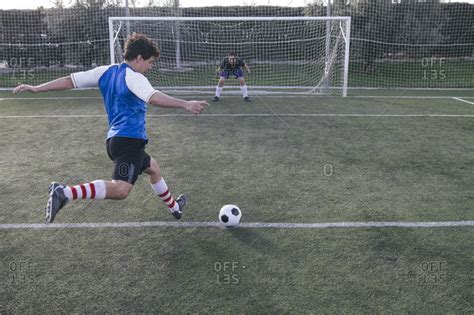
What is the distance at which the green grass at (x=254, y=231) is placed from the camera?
→ 3350 mm

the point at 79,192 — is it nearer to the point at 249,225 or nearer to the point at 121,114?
the point at 121,114

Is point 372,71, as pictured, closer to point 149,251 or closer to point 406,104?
point 406,104

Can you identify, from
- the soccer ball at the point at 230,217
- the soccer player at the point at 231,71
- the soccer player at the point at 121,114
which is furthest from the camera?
the soccer player at the point at 231,71

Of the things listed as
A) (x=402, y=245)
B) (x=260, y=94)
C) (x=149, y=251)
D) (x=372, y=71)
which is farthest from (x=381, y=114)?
(x=372, y=71)

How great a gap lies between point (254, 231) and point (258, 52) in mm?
18129

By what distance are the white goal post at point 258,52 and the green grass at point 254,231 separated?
727 cm

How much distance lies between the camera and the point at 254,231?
14.8ft

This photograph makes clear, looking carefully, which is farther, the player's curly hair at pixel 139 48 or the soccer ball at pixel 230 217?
the soccer ball at pixel 230 217

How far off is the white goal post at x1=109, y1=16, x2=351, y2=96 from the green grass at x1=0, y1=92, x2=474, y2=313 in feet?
A: 23.8

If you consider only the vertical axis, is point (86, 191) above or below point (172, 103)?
below

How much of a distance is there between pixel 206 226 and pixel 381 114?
831cm

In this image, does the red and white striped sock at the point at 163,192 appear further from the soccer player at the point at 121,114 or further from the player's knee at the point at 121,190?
the player's knee at the point at 121,190

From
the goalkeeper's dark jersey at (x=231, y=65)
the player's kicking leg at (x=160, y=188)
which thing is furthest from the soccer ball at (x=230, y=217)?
the goalkeeper's dark jersey at (x=231, y=65)

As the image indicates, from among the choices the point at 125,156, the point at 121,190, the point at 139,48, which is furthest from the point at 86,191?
the point at 139,48
